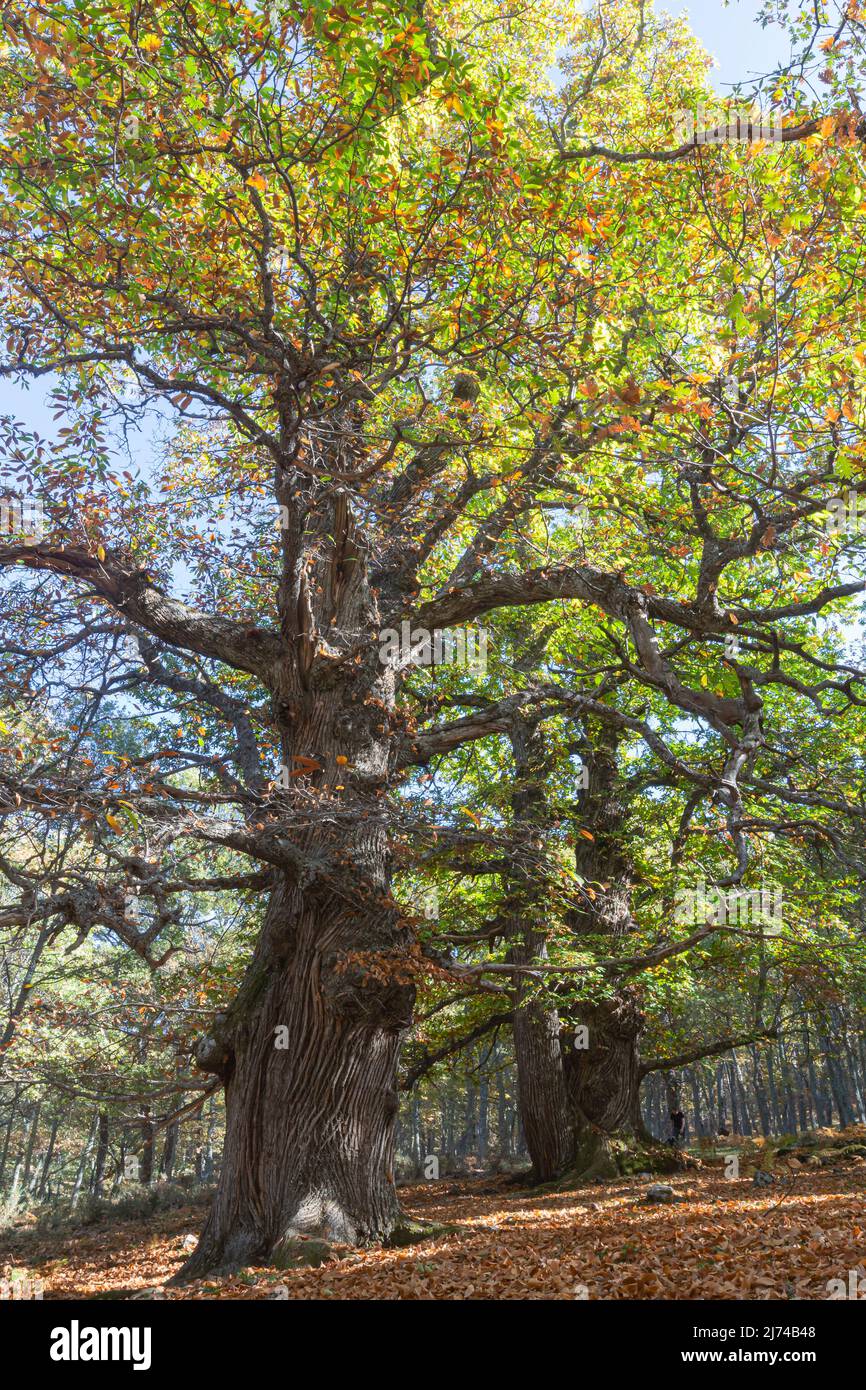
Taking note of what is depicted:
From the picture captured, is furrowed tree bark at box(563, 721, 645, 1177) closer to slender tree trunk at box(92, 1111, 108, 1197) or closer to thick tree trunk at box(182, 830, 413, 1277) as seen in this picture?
thick tree trunk at box(182, 830, 413, 1277)

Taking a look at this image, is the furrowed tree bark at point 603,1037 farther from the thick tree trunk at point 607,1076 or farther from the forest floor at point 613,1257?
the forest floor at point 613,1257

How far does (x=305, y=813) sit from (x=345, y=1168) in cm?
339

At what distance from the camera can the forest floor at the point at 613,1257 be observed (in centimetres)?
495

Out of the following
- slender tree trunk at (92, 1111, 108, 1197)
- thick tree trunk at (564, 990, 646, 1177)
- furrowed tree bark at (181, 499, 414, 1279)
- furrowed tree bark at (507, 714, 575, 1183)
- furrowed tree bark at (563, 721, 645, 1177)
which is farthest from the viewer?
thick tree trunk at (564, 990, 646, 1177)

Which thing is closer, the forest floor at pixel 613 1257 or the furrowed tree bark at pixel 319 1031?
the forest floor at pixel 613 1257

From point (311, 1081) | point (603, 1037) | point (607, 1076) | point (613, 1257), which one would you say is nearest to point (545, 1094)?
point (607, 1076)

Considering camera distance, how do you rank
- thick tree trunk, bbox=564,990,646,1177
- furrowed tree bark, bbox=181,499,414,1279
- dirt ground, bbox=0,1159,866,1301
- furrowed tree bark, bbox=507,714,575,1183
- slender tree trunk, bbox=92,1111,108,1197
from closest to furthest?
dirt ground, bbox=0,1159,866,1301
furrowed tree bark, bbox=181,499,414,1279
furrowed tree bark, bbox=507,714,575,1183
slender tree trunk, bbox=92,1111,108,1197
thick tree trunk, bbox=564,990,646,1177

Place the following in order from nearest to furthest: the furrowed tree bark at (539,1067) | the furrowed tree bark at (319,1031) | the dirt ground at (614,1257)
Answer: the dirt ground at (614,1257), the furrowed tree bark at (319,1031), the furrowed tree bark at (539,1067)

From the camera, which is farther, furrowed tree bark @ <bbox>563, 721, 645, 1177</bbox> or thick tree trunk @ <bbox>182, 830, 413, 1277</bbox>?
furrowed tree bark @ <bbox>563, 721, 645, 1177</bbox>

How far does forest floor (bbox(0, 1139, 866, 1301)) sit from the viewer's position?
495 centimetres

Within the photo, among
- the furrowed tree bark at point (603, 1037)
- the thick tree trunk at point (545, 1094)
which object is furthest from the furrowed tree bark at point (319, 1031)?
the thick tree trunk at point (545, 1094)

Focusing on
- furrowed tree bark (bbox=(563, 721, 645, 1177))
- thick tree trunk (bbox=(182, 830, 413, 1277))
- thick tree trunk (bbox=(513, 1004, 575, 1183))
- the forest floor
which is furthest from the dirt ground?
thick tree trunk (bbox=(513, 1004, 575, 1183))

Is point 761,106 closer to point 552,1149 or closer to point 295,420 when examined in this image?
point 295,420

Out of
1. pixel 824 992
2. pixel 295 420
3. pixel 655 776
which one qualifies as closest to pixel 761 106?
pixel 295 420
